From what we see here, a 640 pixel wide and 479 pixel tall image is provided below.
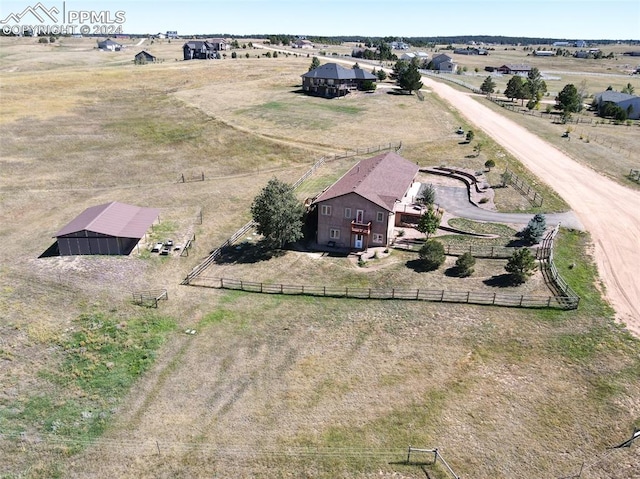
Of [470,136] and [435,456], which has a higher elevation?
[470,136]

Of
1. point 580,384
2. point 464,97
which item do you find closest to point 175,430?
point 580,384

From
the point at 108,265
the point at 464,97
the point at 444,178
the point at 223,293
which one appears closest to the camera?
the point at 223,293

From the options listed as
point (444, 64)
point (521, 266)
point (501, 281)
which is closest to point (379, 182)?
point (501, 281)

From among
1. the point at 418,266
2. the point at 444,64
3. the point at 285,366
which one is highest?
the point at 444,64

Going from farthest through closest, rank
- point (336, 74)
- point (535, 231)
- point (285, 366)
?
point (336, 74), point (535, 231), point (285, 366)

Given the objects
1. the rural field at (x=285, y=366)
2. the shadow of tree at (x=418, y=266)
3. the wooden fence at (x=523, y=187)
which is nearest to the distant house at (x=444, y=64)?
the wooden fence at (x=523, y=187)

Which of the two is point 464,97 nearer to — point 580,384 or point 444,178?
point 444,178

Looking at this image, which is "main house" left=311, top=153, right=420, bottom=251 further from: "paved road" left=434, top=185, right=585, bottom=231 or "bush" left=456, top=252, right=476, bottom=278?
"paved road" left=434, top=185, right=585, bottom=231

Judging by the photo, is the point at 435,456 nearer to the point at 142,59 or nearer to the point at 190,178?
the point at 190,178
